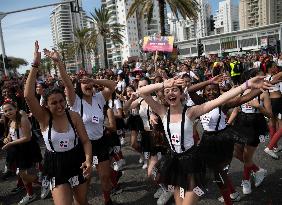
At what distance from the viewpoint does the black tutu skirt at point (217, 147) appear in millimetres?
4234

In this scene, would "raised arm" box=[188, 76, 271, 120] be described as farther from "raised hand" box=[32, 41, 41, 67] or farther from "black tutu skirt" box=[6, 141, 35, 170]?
"black tutu skirt" box=[6, 141, 35, 170]

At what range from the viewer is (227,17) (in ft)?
633

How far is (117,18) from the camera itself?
138 meters

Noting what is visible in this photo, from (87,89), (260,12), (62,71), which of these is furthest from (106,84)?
(260,12)

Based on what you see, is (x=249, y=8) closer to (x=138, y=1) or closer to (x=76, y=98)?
(x=138, y=1)

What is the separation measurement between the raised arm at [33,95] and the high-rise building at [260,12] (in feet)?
567

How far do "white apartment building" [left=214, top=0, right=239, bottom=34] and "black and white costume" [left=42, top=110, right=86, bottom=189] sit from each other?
195 m

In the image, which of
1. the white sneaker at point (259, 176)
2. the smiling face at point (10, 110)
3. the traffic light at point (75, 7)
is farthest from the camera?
the traffic light at point (75, 7)

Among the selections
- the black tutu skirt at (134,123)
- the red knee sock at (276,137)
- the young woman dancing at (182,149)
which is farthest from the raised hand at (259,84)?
the red knee sock at (276,137)

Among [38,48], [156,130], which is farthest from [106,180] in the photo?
[38,48]

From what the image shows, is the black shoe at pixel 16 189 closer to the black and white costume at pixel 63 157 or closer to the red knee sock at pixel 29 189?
the red knee sock at pixel 29 189

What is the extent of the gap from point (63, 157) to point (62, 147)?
0.40 ft

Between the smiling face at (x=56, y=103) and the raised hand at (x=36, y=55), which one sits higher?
the raised hand at (x=36, y=55)

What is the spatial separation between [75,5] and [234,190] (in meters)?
16.0
